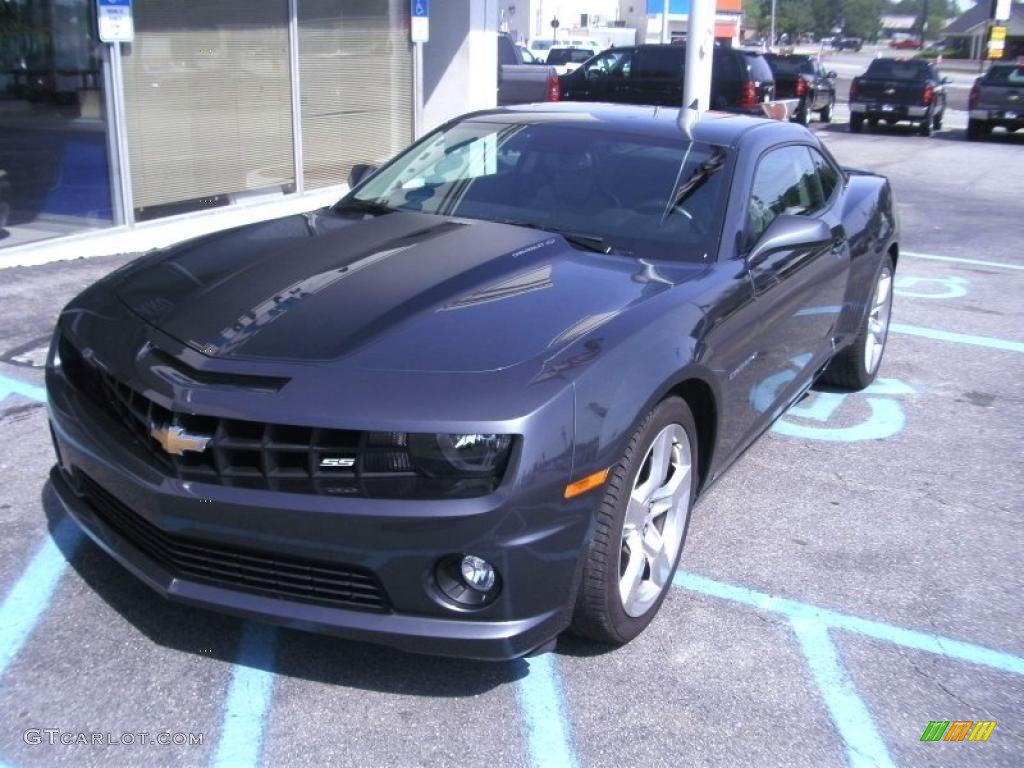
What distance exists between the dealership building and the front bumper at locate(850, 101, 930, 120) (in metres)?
16.1

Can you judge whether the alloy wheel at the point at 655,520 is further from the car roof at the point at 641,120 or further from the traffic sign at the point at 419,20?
the traffic sign at the point at 419,20

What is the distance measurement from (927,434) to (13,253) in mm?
6232

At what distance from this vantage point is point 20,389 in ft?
17.5

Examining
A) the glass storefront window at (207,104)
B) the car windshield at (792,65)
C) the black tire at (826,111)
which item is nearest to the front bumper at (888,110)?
the car windshield at (792,65)

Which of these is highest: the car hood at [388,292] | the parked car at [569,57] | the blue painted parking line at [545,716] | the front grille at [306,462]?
the parked car at [569,57]

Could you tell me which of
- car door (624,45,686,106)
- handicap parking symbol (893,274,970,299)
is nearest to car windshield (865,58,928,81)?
A: car door (624,45,686,106)

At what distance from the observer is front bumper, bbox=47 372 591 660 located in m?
2.71

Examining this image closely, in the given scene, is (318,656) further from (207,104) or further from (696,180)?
(207,104)

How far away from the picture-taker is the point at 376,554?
273 centimetres

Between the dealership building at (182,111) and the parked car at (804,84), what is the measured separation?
49.8 ft

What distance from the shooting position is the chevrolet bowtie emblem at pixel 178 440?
9.27 ft

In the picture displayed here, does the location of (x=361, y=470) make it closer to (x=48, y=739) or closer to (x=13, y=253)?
(x=48, y=739)

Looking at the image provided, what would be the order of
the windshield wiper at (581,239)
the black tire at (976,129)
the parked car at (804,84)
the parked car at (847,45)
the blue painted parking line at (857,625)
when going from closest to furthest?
the blue painted parking line at (857,625) → the windshield wiper at (581,239) → the black tire at (976,129) → the parked car at (804,84) → the parked car at (847,45)

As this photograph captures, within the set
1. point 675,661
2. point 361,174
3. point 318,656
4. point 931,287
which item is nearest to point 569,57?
point 931,287
